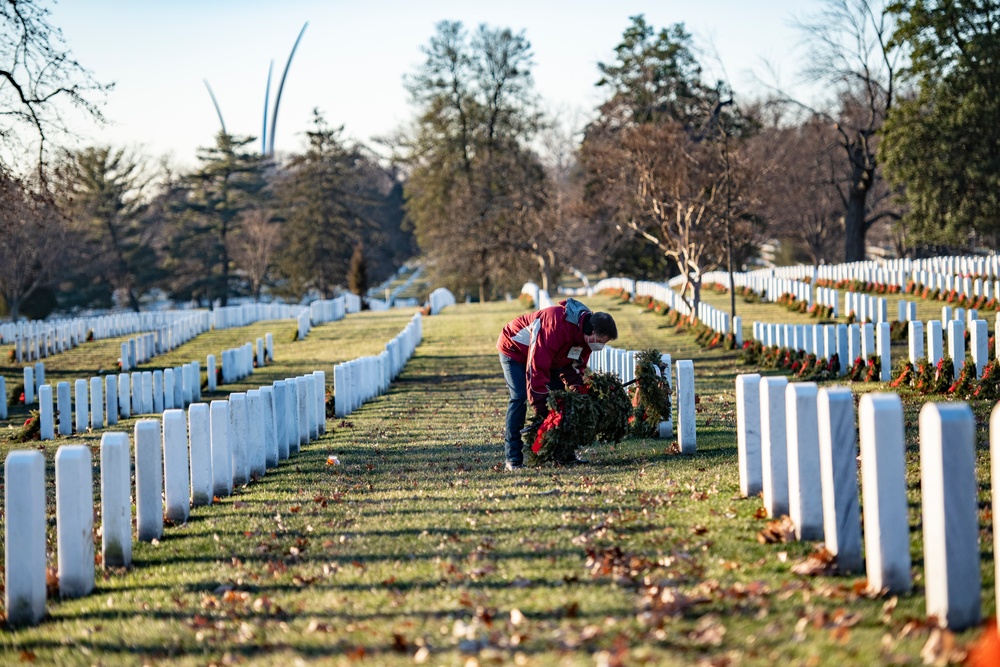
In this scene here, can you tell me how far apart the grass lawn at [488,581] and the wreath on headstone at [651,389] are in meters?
0.33

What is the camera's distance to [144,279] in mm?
68312

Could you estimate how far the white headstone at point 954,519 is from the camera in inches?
162

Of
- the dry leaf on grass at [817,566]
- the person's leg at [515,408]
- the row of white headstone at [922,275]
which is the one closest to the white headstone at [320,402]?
the person's leg at [515,408]

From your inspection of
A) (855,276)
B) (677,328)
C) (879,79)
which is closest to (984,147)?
(855,276)

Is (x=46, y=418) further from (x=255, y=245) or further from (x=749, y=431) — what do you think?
(x=255, y=245)

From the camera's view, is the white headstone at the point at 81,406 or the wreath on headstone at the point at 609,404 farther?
the white headstone at the point at 81,406

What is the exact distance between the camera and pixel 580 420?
28.8 ft

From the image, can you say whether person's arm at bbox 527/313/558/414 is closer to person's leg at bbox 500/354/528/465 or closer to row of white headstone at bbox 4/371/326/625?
person's leg at bbox 500/354/528/465

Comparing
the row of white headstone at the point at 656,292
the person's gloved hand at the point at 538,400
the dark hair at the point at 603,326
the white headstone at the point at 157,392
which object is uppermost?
the row of white headstone at the point at 656,292

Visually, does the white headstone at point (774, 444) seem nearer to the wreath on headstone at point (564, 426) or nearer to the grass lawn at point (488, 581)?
the grass lawn at point (488, 581)

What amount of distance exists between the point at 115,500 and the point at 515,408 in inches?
152

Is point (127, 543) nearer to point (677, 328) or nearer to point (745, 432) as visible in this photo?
point (745, 432)

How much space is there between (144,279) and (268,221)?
10299 millimetres

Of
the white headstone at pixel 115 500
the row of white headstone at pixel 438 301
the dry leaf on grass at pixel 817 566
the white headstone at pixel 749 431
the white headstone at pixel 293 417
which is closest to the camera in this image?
the dry leaf on grass at pixel 817 566
